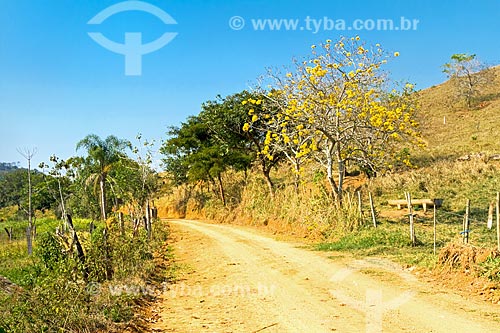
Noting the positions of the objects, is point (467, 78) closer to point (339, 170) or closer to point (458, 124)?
point (458, 124)

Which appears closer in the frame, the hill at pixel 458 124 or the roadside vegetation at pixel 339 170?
the roadside vegetation at pixel 339 170

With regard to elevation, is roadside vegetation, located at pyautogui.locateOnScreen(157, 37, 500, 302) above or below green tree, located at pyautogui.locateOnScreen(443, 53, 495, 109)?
below

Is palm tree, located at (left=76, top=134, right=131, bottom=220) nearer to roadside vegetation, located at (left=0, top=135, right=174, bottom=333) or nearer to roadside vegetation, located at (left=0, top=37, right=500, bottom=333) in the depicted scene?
roadside vegetation, located at (left=0, top=37, right=500, bottom=333)

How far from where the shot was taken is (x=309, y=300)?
25.5 ft

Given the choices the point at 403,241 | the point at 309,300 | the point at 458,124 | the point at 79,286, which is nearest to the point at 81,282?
the point at 79,286

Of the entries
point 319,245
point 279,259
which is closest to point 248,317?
point 279,259

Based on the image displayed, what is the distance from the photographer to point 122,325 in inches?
257

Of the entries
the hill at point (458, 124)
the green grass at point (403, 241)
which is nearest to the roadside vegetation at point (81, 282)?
the green grass at point (403, 241)

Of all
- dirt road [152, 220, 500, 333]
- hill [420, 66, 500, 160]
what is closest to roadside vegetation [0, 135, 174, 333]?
dirt road [152, 220, 500, 333]

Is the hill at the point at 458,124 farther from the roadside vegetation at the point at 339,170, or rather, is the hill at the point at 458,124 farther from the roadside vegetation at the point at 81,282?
the roadside vegetation at the point at 81,282

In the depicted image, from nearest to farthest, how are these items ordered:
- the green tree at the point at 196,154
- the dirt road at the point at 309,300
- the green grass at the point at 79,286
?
→ the green grass at the point at 79,286
the dirt road at the point at 309,300
the green tree at the point at 196,154

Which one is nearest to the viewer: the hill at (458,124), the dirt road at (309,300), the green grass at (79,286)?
the green grass at (79,286)

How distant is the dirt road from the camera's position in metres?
6.44

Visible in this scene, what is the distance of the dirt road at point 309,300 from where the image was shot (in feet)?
21.1
